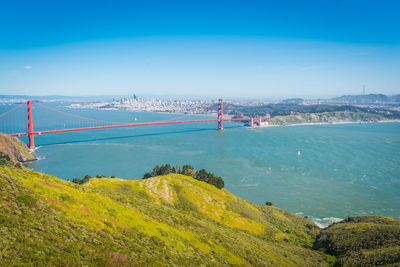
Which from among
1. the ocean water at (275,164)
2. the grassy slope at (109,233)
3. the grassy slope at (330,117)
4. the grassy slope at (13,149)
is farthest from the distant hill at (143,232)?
the grassy slope at (330,117)

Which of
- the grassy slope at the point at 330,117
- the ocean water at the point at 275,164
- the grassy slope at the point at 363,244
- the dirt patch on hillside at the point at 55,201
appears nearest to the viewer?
the dirt patch on hillside at the point at 55,201

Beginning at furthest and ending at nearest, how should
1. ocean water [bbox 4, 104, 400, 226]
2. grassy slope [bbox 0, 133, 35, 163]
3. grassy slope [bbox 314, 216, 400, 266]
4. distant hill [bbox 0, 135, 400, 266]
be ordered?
grassy slope [bbox 0, 133, 35, 163]
ocean water [bbox 4, 104, 400, 226]
grassy slope [bbox 314, 216, 400, 266]
distant hill [bbox 0, 135, 400, 266]

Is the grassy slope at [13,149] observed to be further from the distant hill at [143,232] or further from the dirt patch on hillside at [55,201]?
the dirt patch on hillside at [55,201]

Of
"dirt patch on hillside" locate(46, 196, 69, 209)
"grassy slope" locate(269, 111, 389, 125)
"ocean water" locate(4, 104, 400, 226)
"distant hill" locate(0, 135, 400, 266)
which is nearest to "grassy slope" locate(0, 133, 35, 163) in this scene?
"ocean water" locate(4, 104, 400, 226)

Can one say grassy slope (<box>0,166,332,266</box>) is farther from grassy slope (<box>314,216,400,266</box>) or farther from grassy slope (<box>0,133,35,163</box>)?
grassy slope (<box>0,133,35,163</box>)

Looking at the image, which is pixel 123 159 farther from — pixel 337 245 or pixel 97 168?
pixel 337 245

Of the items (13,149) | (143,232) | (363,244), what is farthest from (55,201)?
(13,149)
